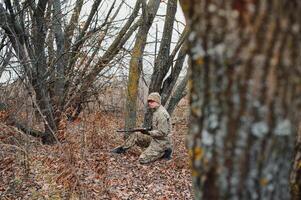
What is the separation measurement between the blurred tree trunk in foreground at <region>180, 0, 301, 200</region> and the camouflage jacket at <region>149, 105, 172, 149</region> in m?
7.89

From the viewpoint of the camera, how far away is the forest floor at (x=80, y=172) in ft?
21.8

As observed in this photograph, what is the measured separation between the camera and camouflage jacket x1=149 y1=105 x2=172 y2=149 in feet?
32.2

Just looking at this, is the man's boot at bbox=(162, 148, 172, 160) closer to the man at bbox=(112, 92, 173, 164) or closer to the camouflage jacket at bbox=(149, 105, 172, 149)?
the man at bbox=(112, 92, 173, 164)

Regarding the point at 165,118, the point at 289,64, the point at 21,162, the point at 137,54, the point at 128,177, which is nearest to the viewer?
the point at 289,64

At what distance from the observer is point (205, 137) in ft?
6.25

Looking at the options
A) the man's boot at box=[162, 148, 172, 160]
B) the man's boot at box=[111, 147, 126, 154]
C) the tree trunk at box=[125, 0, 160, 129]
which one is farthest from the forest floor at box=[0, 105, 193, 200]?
the tree trunk at box=[125, 0, 160, 129]

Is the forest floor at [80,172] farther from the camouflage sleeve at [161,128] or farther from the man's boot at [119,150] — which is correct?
the camouflage sleeve at [161,128]

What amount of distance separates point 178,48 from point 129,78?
1.53m

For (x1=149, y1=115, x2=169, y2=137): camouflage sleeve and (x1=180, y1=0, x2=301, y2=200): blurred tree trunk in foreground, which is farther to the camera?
(x1=149, y1=115, x2=169, y2=137): camouflage sleeve

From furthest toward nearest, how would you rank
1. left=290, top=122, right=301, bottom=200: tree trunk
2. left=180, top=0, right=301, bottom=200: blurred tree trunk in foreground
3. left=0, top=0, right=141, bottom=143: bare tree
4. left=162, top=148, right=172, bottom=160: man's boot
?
1. left=162, top=148, right=172, bottom=160: man's boot
2. left=0, top=0, right=141, bottom=143: bare tree
3. left=290, top=122, right=301, bottom=200: tree trunk
4. left=180, top=0, right=301, bottom=200: blurred tree trunk in foreground

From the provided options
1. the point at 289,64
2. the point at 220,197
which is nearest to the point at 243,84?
the point at 289,64

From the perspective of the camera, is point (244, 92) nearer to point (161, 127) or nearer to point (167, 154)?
point (161, 127)

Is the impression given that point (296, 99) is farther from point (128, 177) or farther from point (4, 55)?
point (4, 55)

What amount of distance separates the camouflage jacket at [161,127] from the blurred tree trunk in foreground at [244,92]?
25.9 ft
